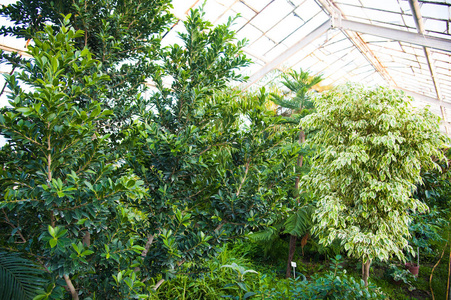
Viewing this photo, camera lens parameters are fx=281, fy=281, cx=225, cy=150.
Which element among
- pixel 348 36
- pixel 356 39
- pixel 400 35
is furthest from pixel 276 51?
pixel 400 35

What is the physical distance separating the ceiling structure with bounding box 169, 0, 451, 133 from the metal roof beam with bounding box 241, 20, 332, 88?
0.08ft

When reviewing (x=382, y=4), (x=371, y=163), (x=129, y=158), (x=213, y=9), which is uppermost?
(x=382, y=4)

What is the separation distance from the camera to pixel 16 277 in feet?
4.25

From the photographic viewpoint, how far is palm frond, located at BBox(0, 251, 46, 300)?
4.26 feet

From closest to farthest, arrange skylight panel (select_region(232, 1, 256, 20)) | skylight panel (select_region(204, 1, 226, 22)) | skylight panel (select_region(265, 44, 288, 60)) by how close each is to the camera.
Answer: skylight panel (select_region(204, 1, 226, 22)) < skylight panel (select_region(232, 1, 256, 20)) < skylight panel (select_region(265, 44, 288, 60))

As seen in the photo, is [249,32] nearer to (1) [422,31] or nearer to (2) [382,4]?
(2) [382,4]

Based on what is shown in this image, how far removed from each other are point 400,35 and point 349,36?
1.92 metres

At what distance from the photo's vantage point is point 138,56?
2059 mm

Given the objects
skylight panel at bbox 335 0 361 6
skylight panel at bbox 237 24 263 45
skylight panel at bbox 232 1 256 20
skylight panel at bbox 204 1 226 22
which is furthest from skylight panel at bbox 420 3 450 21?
skylight panel at bbox 204 1 226 22

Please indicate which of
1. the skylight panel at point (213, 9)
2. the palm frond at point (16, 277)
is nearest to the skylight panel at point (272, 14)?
the skylight panel at point (213, 9)

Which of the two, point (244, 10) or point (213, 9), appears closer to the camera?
point (213, 9)

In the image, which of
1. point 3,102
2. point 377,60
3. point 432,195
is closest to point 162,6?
point 3,102

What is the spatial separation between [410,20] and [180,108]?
5.72 m

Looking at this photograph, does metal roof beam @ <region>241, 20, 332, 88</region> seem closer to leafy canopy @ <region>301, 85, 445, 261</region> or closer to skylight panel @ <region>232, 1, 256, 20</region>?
skylight panel @ <region>232, 1, 256, 20</region>
